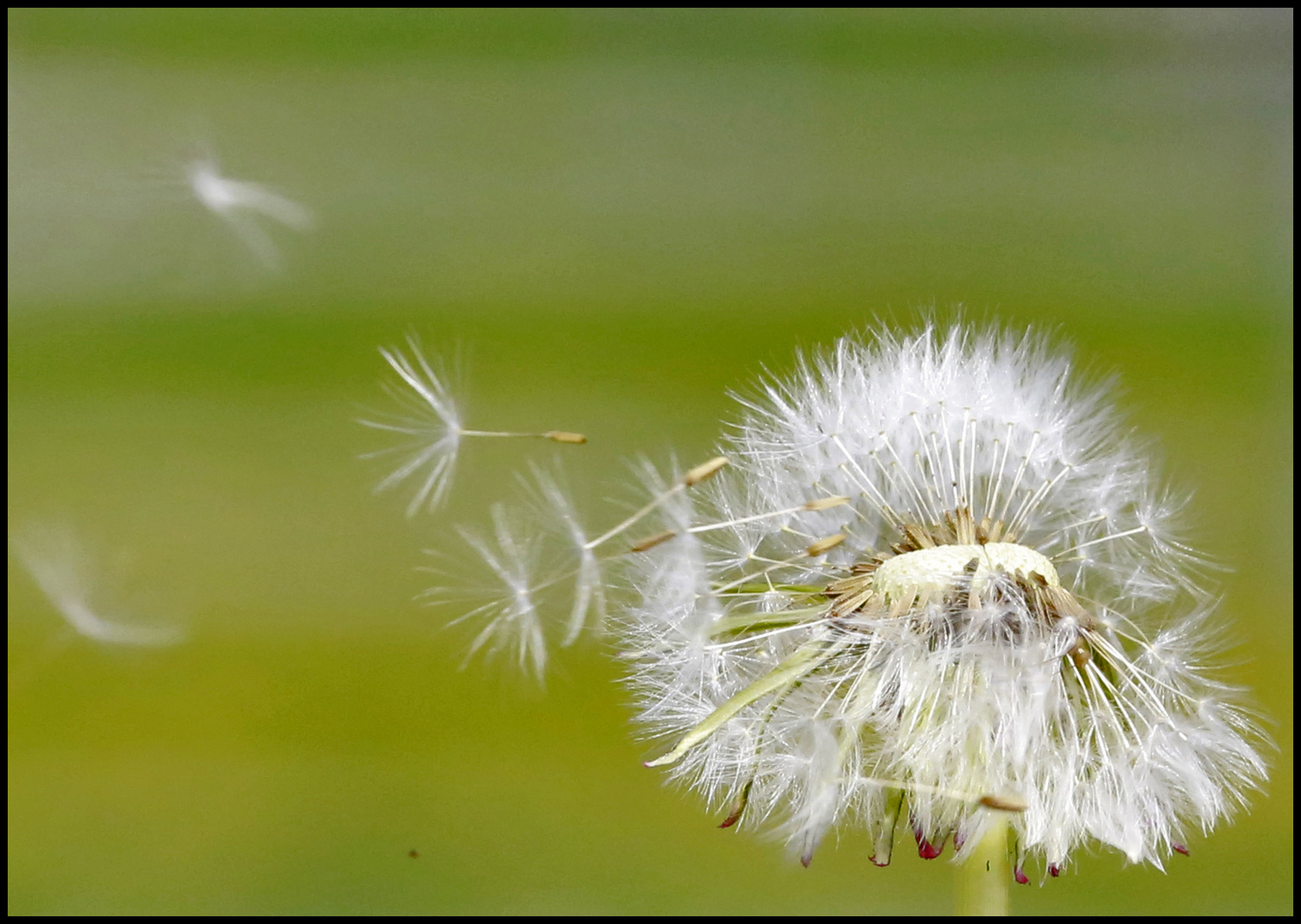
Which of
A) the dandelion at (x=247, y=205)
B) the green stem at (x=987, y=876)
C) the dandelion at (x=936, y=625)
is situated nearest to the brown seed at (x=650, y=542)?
the dandelion at (x=936, y=625)

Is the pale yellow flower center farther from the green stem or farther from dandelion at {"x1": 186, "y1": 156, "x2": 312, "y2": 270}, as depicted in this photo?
dandelion at {"x1": 186, "y1": 156, "x2": 312, "y2": 270}

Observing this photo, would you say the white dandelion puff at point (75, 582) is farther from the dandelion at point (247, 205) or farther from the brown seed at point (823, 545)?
Answer: the brown seed at point (823, 545)

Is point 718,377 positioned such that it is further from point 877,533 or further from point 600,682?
point 877,533

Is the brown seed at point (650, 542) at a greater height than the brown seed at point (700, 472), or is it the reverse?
the brown seed at point (700, 472)

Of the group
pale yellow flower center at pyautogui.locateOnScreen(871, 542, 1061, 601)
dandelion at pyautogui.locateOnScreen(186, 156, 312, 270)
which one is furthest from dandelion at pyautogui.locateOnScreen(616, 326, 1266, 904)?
dandelion at pyautogui.locateOnScreen(186, 156, 312, 270)

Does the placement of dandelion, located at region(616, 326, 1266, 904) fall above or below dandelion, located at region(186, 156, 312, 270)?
below

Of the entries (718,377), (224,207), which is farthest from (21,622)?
(718,377)
